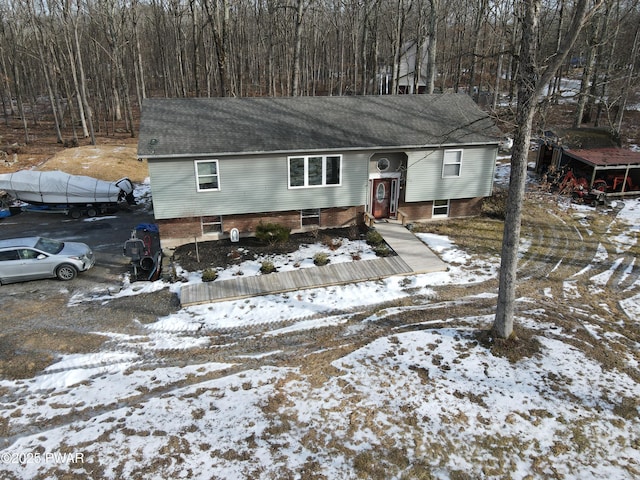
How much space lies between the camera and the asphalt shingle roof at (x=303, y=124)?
672 inches

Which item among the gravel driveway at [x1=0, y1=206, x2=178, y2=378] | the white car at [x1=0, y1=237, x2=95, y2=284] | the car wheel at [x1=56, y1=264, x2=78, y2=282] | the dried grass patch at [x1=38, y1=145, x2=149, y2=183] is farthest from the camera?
the dried grass patch at [x1=38, y1=145, x2=149, y2=183]

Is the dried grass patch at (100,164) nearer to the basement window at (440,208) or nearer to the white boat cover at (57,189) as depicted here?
the white boat cover at (57,189)

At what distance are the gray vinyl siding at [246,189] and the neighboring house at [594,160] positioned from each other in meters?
10.8

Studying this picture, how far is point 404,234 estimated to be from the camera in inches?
732

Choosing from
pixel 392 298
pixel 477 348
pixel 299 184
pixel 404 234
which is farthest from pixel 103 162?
pixel 477 348

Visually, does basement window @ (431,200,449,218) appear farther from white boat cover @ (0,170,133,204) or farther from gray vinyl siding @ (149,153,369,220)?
white boat cover @ (0,170,133,204)

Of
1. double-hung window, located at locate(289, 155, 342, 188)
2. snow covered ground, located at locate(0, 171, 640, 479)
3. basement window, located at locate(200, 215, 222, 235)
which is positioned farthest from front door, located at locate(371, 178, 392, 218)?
snow covered ground, located at locate(0, 171, 640, 479)

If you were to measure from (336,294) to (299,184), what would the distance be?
586 cm

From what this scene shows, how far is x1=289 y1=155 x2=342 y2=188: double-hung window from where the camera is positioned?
17.9 metres

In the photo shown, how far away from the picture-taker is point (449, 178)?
19.6 metres

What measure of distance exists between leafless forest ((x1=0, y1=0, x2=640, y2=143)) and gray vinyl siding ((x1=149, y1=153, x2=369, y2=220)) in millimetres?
11430

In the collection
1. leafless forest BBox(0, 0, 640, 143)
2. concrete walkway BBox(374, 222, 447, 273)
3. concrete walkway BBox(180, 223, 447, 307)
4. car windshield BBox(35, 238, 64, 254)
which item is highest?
leafless forest BBox(0, 0, 640, 143)

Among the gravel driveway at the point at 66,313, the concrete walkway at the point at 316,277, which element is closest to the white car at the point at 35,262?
the gravel driveway at the point at 66,313

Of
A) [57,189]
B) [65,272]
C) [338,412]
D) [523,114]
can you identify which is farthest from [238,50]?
[338,412]
